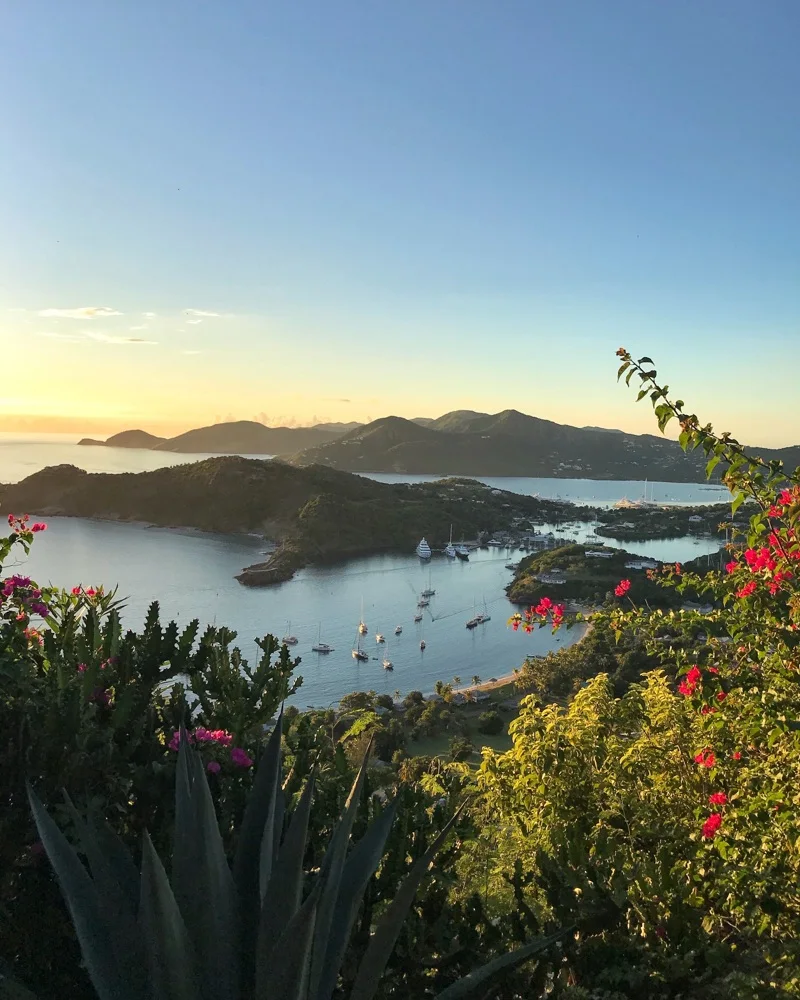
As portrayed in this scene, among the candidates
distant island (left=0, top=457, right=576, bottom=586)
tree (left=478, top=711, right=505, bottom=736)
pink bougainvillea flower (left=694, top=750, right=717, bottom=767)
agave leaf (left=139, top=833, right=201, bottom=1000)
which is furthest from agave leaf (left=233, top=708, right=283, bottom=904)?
distant island (left=0, top=457, right=576, bottom=586)

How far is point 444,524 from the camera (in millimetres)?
60375

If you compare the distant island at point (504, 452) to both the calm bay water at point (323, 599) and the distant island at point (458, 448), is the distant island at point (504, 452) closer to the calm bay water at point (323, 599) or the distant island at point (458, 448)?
the distant island at point (458, 448)

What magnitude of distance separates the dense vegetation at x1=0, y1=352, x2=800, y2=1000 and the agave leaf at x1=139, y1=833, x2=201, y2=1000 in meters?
0.01

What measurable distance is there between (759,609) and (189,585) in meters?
37.0

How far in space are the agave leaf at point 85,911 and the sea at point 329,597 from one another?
55.4 feet

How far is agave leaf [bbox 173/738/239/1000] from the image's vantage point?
1.20m

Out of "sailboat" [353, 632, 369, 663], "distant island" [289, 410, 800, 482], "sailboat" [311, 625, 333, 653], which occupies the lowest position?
"sailboat" [353, 632, 369, 663]

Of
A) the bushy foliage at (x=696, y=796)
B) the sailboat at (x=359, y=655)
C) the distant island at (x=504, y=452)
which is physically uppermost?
the distant island at (x=504, y=452)

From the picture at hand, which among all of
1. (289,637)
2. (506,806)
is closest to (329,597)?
(289,637)

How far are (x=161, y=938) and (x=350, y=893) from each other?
1.49ft

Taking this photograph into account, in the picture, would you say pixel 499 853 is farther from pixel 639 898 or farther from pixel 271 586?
pixel 271 586

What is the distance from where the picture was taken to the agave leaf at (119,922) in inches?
46.3

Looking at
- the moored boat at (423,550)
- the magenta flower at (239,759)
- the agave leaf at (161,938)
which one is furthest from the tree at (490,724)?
the moored boat at (423,550)

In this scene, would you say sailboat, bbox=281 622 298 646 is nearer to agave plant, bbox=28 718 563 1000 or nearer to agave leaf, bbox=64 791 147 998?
agave plant, bbox=28 718 563 1000
